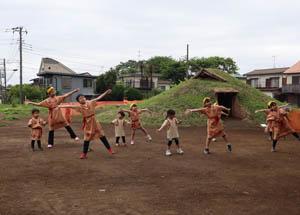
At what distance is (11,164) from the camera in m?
9.89

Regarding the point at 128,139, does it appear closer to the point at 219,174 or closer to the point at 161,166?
the point at 161,166

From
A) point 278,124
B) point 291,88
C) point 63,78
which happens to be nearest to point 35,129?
point 278,124

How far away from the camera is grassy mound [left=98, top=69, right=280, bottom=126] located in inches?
869

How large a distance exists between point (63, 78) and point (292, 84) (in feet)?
97.1

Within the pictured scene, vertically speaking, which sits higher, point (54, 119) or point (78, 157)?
point (54, 119)

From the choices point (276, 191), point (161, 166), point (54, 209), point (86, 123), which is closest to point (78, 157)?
point (86, 123)

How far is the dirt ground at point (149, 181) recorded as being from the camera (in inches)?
242

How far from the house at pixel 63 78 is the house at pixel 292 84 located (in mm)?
25587

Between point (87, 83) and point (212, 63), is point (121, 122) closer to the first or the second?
point (87, 83)

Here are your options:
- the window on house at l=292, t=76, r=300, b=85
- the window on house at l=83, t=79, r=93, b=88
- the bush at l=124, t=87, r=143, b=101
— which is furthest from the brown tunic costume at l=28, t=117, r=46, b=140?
the window on house at l=83, t=79, r=93, b=88

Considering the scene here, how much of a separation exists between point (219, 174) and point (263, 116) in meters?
15.4

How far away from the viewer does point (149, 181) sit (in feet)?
25.9

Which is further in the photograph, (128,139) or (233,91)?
(233,91)

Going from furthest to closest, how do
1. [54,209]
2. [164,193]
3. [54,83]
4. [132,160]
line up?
[54,83]
[132,160]
[164,193]
[54,209]
